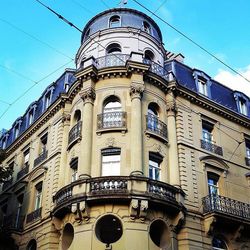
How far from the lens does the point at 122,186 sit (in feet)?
61.3

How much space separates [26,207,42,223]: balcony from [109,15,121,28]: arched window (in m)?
12.9

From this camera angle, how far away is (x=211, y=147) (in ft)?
79.6

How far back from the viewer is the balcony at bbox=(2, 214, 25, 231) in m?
24.9

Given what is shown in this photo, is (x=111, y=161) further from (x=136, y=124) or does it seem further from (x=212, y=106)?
(x=212, y=106)

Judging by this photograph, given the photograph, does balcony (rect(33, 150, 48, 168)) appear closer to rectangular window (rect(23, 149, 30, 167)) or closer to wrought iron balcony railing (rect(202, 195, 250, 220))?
rectangular window (rect(23, 149, 30, 167))

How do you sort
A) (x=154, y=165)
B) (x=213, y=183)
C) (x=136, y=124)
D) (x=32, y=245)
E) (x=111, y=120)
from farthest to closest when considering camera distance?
(x=32, y=245), (x=213, y=183), (x=111, y=120), (x=154, y=165), (x=136, y=124)

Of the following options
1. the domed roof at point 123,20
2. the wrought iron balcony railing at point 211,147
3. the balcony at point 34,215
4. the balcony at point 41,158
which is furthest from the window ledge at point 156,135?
the domed roof at point 123,20

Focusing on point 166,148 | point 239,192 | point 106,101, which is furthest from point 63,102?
point 239,192

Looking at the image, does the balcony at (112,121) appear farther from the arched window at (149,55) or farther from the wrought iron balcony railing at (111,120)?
the arched window at (149,55)

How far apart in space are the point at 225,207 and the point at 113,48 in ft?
39.5

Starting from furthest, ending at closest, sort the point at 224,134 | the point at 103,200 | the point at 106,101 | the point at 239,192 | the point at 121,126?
the point at 224,134, the point at 239,192, the point at 106,101, the point at 121,126, the point at 103,200

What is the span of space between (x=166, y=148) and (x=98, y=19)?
11.2 meters

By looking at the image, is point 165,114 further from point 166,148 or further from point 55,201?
point 55,201

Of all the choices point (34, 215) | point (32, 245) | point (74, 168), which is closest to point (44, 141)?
point (34, 215)
